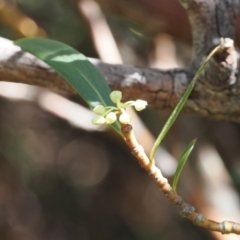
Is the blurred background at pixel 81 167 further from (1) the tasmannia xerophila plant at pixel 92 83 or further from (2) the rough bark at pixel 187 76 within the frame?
(1) the tasmannia xerophila plant at pixel 92 83

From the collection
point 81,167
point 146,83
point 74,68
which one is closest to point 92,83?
point 74,68

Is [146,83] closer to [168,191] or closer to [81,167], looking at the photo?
[168,191]

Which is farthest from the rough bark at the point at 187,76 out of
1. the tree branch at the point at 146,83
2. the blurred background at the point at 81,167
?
the blurred background at the point at 81,167

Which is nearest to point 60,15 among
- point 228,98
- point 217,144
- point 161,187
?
point 217,144

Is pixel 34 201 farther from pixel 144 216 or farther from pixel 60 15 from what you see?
pixel 60 15

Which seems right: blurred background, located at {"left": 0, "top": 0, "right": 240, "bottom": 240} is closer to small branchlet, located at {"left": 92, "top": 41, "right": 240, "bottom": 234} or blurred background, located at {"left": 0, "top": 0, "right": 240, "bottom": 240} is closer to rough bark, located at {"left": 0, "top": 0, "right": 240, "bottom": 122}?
rough bark, located at {"left": 0, "top": 0, "right": 240, "bottom": 122}
